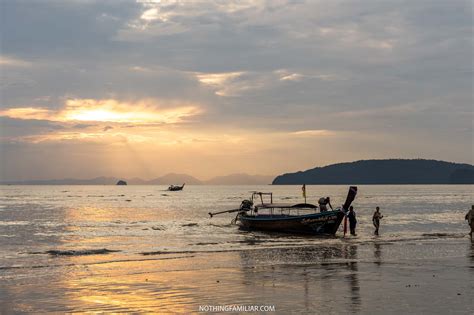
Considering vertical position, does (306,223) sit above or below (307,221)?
below

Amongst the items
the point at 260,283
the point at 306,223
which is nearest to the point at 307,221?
the point at 306,223

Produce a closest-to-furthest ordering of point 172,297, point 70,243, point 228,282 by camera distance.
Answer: point 172,297 < point 228,282 < point 70,243

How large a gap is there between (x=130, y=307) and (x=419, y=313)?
25.5 feet

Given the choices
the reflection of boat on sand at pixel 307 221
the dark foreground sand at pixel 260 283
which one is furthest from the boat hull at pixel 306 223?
the dark foreground sand at pixel 260 283

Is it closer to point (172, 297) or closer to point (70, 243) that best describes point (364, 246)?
point (172, 297)

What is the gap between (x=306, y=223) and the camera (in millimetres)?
41750

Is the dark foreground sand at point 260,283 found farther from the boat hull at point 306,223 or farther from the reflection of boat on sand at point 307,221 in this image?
the boat hull at point 306,223

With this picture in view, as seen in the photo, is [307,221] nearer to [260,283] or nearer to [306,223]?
[306,223]

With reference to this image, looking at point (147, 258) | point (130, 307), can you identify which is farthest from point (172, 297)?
point (147, 258)

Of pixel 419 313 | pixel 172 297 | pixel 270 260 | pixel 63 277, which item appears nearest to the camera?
pixel 419 313

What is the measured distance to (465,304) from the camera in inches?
568

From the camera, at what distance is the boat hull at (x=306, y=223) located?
40.4m

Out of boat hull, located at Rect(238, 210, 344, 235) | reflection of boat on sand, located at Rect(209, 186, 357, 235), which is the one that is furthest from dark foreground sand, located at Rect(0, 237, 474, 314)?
boat hull, located at Rect(238, 210, 344, 235)

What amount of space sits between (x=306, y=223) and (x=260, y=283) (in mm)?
23867
